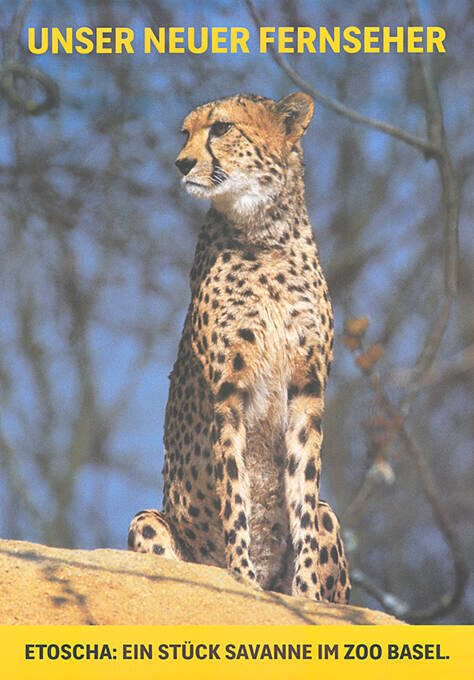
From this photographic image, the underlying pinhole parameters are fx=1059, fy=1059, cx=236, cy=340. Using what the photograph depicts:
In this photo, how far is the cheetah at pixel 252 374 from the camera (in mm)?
4727

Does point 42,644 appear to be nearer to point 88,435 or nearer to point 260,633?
point 260,633

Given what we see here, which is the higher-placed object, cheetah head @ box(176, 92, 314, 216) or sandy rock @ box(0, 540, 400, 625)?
cheetah head @ box(176, 92, 314, 216)

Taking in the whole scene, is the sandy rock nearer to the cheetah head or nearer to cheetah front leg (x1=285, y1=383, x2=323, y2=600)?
cheetah front leg (x1=285, y1=383, x2=323, y2=600)

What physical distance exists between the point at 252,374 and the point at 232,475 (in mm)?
460

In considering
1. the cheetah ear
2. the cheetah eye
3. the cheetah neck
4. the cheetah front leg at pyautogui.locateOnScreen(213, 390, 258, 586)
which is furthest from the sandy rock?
the cheetah ear

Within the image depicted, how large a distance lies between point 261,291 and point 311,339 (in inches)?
12.4

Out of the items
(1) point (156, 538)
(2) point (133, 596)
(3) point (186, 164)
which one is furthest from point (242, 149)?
(2) point (133, 596)

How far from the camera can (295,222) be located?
5.02m

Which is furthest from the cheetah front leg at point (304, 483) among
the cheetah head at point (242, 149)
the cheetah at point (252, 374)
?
the cheetah head at point (242, 149)

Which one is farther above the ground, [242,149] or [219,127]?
[219,127]

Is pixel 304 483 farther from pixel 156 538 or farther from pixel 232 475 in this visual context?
pixel 156 538

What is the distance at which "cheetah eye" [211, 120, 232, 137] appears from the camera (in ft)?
16.1

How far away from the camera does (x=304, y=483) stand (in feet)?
15.4

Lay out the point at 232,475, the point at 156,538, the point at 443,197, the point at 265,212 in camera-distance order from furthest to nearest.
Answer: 1. the point at 443,197
2. the point at 265,212
3. the point at 156,538
4. the point at 232,475
